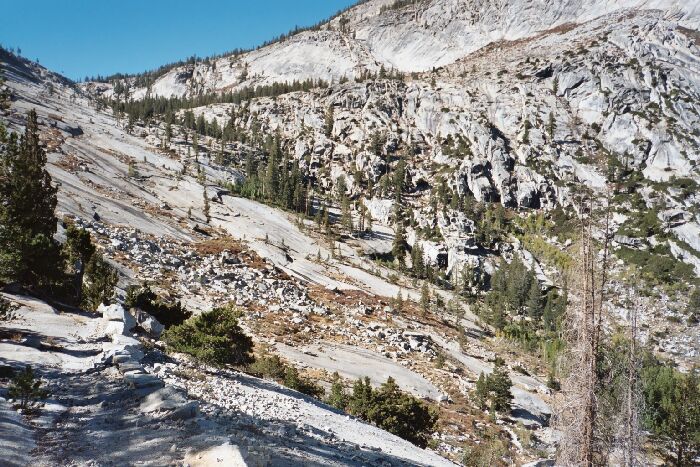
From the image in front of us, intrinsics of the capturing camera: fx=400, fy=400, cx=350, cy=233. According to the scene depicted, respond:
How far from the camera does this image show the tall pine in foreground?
20.1 m

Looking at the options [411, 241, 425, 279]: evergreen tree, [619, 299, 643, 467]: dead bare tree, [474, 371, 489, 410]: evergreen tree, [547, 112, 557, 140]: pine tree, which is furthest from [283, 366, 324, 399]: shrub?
[547, 112, 557, 140]: pine tree

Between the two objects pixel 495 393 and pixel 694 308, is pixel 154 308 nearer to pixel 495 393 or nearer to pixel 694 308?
pixel 495 393

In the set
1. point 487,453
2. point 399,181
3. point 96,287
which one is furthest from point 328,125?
point 487,453

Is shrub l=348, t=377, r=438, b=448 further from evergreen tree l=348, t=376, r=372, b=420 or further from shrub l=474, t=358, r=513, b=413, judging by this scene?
shrub l=474, t=358, r=513, b=413

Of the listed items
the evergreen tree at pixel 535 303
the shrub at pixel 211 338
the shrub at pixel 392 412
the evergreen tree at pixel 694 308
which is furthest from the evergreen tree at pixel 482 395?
the evergreen tree at pixel 694 308

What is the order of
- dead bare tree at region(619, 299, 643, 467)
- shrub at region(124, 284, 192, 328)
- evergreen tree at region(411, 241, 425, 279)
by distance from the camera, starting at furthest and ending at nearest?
1. evergreen tree at region(411, 241, 425, 279)
2. shrub at region(124, 284, 192, 328)
3. dead bare tree at region(619, 299, 643, 467)

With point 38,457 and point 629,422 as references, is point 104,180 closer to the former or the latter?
point 38,457

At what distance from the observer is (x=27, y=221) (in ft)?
77.0

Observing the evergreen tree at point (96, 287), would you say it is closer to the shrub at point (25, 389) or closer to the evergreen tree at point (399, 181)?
the shrub at point (25, 389)

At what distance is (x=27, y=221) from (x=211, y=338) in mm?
13347

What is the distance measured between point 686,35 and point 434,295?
175257 mm

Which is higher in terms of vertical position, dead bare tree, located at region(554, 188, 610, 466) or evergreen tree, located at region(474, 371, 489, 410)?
dead bare tree, located at region(554, 188, 610, 466)

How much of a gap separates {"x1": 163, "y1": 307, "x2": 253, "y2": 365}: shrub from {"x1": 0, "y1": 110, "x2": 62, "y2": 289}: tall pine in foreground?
8.81m

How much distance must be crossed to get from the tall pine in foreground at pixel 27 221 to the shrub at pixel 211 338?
28.9 feet
